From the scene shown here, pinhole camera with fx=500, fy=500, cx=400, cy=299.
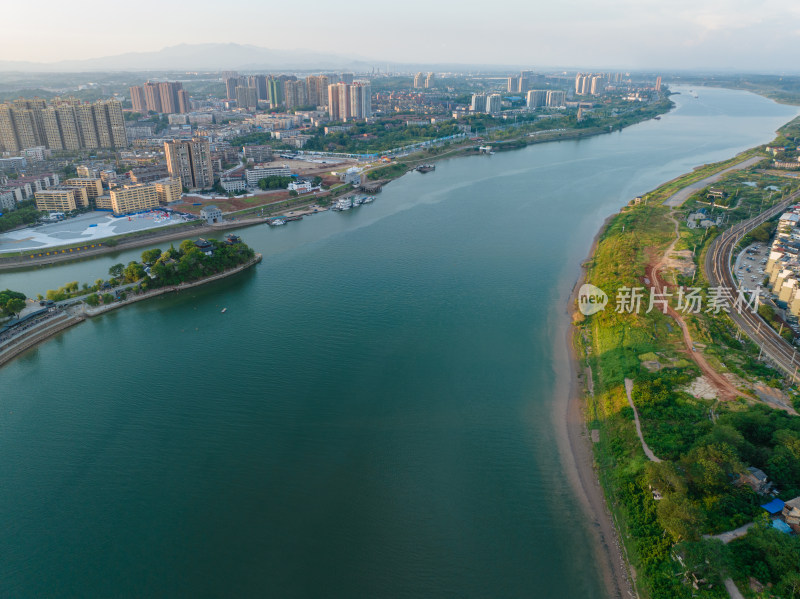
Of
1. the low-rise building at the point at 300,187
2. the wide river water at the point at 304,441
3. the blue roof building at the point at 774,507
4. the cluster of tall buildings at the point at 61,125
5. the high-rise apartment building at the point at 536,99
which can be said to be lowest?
the wide river water at the point at 304,441

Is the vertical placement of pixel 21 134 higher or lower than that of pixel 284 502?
higher

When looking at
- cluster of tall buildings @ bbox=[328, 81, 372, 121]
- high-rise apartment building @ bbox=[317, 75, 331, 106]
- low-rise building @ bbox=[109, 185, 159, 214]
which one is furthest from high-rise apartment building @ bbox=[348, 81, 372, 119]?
low-rise building @ bbox=[109, 185, 159, 214]

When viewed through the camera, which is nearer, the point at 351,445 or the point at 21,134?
the point at 351,445

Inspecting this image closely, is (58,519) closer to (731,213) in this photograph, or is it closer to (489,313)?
(489,313)

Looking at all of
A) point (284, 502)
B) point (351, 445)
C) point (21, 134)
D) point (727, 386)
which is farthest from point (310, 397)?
point (21, 134)

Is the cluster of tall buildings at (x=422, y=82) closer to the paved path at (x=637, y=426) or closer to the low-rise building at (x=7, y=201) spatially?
the low-rise building at (x=7, y=201)

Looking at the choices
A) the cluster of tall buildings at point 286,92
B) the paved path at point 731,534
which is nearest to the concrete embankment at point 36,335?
the paved path at point 731,534
